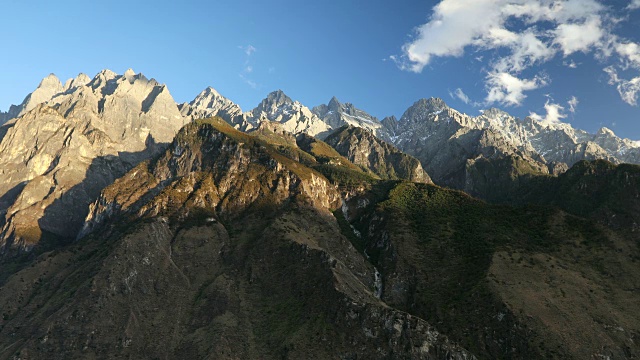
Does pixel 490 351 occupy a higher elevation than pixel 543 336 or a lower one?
lower

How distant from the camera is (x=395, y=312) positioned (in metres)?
185

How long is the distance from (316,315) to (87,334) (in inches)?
3695

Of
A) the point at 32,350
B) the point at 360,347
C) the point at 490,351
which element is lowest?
the point at 32,350

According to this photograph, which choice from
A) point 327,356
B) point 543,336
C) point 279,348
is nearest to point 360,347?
point 327,356

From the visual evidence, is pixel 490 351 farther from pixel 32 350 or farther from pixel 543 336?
pixel 32 350

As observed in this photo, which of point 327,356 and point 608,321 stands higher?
point 608,321

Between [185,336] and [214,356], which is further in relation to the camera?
[185,336]

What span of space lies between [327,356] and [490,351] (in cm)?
6445

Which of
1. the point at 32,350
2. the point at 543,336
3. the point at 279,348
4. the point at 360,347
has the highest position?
the point at 543,336

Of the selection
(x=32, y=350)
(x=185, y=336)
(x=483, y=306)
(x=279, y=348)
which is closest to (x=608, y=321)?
(x=483, y=306)

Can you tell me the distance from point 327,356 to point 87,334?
9857 centimetres

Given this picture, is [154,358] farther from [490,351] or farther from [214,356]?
[490,351]

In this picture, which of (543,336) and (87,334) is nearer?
(543,336)

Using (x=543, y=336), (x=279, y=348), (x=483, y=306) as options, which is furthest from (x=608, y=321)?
(x=279, y=348)
